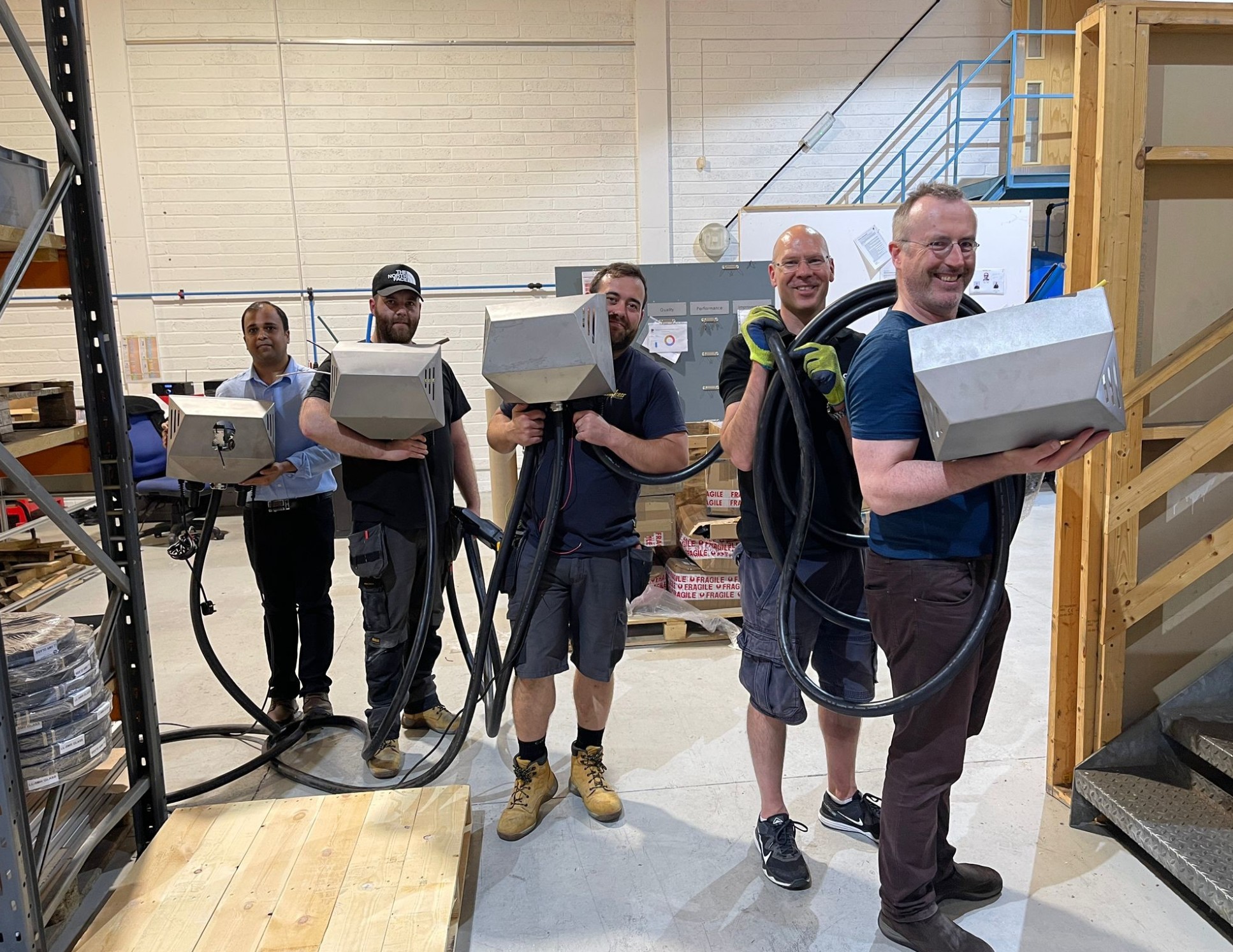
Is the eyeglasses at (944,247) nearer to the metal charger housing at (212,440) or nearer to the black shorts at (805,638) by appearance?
the black shorts at (805,638)

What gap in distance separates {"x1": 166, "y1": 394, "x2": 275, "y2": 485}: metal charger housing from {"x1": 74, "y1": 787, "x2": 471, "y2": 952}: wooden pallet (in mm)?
934

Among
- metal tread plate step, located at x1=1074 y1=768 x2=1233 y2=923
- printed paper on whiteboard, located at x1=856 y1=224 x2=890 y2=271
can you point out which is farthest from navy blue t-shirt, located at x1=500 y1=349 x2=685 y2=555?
printed paper on whiteboard, located at x1=856 y1=224 x2=890 y2=271

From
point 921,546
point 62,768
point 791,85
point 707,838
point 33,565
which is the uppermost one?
point 791,85

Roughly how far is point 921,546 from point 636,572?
87 centimetres

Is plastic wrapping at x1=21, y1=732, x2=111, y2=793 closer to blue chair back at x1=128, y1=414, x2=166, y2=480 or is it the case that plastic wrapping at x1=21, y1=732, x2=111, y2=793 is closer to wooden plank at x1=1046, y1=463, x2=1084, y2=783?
wooden plank at x1=1046, y1=463, x2=1084, y2=783

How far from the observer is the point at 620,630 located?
233cm

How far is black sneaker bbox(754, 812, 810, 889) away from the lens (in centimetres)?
206

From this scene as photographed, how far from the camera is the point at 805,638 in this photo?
2.07m

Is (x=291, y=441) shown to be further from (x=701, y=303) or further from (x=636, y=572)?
(x=701, y=303)

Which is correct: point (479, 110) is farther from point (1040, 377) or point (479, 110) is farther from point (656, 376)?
point (1040, 377)

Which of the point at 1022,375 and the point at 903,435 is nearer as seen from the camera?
the point at 1022,375

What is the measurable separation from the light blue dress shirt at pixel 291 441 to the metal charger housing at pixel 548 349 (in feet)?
3.11

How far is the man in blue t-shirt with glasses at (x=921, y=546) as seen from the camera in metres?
1.57

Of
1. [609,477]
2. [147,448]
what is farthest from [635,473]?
[147,448]
